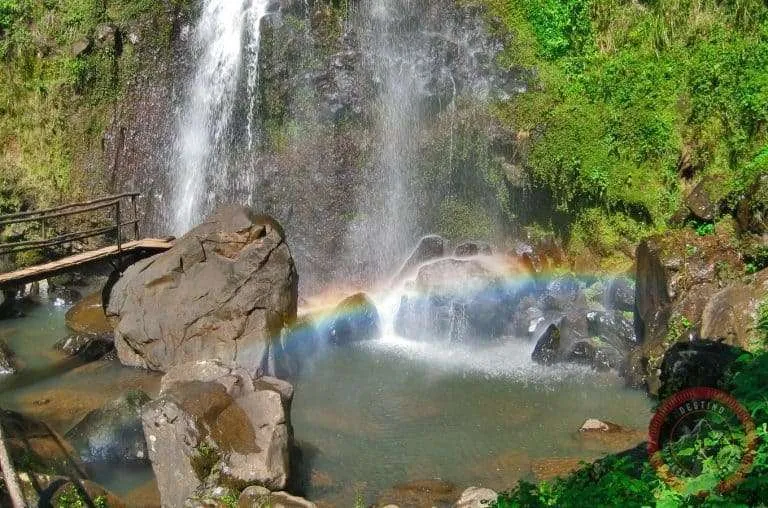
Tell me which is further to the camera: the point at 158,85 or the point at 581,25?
the point at 158,85

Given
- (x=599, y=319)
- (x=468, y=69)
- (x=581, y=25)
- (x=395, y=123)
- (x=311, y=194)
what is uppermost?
(x=581, y=25)

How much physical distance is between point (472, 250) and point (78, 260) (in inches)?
292

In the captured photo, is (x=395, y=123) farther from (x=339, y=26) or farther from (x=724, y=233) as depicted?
(x=724, y=233)

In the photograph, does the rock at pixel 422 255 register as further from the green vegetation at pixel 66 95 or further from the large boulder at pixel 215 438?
the green vegetation at pixel 66 95

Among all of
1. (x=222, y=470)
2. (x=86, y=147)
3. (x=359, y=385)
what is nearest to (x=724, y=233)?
(x=359, y=385)

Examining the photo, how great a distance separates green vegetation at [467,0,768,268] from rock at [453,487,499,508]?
771cm

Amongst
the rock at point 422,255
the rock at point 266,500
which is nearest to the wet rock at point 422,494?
the rock at point 266,500

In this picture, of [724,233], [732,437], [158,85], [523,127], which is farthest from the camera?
[158,85]

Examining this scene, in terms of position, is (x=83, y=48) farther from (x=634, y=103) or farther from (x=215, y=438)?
(x=215, y=438)

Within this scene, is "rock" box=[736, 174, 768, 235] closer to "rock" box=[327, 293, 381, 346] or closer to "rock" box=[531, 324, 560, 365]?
"rock" box=[531, 324, 560, 365]

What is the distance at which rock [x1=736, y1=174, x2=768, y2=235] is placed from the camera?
35.1 ft

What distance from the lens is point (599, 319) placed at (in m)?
12.6

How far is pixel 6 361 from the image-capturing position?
12.5 metres

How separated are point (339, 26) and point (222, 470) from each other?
11.6m
